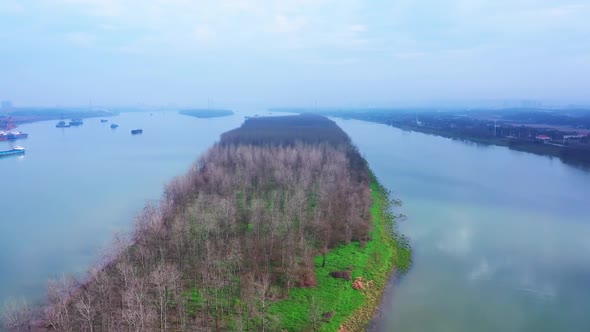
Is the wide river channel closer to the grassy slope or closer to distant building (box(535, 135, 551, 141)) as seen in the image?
the grassy slope

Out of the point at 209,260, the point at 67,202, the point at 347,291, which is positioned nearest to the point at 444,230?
the point at 347,291

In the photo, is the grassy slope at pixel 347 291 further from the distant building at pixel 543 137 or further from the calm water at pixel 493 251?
the distant building at pixel 543 137

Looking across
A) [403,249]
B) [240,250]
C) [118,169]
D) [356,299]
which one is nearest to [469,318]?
[356,299]

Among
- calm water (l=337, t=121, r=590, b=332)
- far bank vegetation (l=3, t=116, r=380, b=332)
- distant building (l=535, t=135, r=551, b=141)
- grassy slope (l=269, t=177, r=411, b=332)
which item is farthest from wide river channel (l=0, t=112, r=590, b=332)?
distant building (l=535, t=135, r=551, b=141)

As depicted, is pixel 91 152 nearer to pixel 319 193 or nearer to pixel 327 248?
pixel 319 193

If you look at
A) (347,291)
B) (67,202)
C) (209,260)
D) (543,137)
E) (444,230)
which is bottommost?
(347,291)

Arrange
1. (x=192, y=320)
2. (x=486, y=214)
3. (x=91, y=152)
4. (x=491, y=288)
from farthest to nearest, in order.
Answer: (x=91, y=152), (x=486, y=214), (x=491, y=288), (x=192, y=320)

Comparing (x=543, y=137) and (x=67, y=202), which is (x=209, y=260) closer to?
(x=67, y=202)
